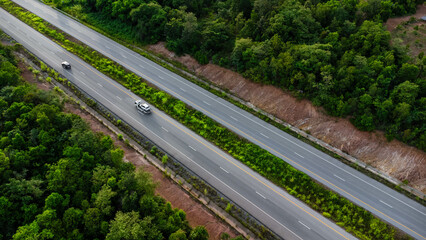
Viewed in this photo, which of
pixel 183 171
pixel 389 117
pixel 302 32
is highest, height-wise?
pixel 302 32

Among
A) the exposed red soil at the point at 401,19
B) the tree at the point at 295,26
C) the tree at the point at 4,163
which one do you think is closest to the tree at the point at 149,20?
the tree at the point at 295,26

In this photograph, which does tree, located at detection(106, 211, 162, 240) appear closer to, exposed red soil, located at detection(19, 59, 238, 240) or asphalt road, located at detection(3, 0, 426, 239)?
exposed red soil, located at detection(19, 59, 238, 240)

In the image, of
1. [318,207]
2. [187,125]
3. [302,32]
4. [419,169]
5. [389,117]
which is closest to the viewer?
[318,207]

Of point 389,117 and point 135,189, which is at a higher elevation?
point 389,117

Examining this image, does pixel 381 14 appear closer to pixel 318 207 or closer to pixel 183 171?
pixel 318 207

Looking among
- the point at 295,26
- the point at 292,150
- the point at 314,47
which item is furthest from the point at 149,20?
the point at 292,150

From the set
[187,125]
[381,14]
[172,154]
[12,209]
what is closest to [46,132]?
[12,209]

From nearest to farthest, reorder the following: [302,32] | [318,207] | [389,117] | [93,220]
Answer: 1. [93,220]
2. [318,207]
3. [389,117]
4. [302,32]
